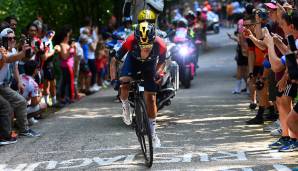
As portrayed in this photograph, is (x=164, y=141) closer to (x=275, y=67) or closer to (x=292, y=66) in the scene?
(x=275, y=67)

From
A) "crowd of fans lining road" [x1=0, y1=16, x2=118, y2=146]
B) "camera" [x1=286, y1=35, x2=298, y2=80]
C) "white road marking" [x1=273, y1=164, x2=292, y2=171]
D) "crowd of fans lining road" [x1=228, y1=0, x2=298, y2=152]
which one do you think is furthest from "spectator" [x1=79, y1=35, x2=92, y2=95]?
"camera" [x1=286, y1=35, x2=298, y2=80]

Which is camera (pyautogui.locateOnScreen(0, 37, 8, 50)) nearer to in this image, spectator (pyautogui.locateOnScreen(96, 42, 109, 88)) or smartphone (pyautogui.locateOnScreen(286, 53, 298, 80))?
smartphone (pyautogui.locateOnScreen(286, 53, 298, 80))

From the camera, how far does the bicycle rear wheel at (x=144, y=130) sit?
27.3 feet

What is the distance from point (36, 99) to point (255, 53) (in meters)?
4.18

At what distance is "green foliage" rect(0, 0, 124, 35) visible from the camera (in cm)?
1751

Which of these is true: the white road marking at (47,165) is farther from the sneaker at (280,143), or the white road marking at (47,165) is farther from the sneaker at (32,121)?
the sneaker at (32,121)

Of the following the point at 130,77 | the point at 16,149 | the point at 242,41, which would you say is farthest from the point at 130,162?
the point at 242,41

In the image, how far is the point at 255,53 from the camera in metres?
12.4

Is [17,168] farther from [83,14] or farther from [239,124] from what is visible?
[83,14]

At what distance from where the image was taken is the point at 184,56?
17.9 metres

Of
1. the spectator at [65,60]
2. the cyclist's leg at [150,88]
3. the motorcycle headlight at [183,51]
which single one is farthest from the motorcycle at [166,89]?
the motorcycle headlight at [183,51]

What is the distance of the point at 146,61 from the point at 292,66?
2509 mm

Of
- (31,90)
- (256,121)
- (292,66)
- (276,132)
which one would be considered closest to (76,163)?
(292,66)

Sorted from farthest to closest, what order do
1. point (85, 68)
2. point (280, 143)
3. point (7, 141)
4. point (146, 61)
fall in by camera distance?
point (85, 68) < point (7, 141) < point (280, 143) < point (146, 61)
